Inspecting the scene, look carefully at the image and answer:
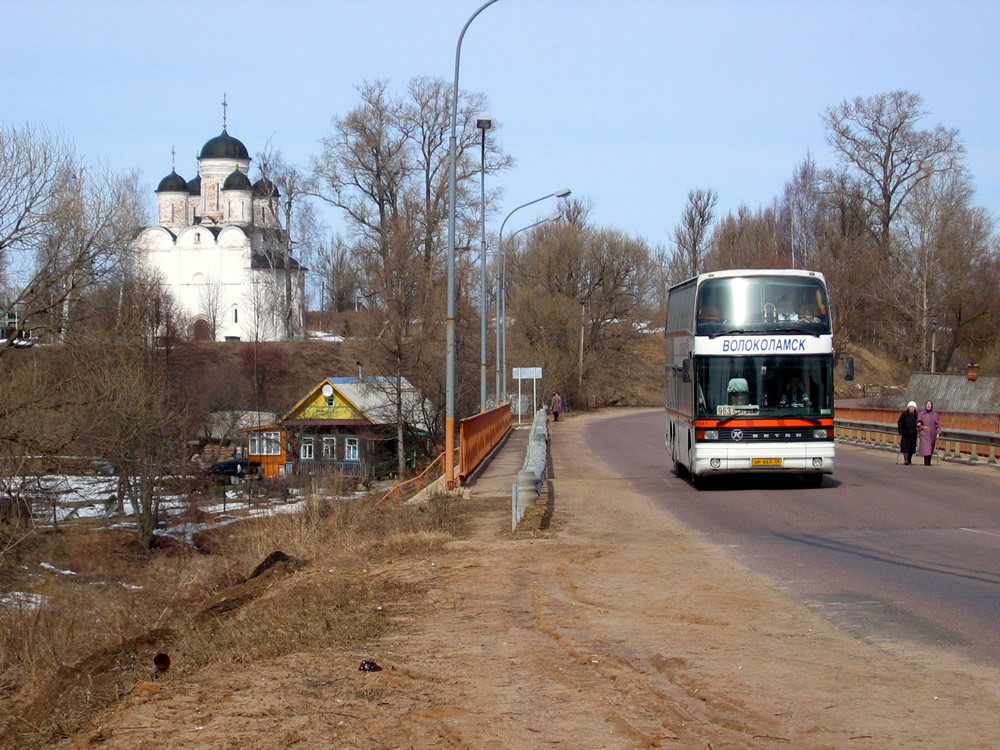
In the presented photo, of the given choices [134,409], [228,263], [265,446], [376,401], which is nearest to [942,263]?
[376,401]

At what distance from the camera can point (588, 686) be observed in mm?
6113

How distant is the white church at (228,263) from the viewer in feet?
288

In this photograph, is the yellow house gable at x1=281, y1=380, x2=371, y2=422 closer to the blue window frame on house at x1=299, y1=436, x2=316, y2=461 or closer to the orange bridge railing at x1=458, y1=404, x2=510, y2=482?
the blue window frame on house at x1=299, y1=436, x2=316, y2=461

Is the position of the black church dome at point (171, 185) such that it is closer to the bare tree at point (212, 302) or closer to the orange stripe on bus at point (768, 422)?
the bare tree at point (212, 302)

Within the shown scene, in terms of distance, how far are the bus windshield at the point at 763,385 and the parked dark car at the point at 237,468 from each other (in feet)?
130

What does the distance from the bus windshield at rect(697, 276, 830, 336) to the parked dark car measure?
39896 millimetres

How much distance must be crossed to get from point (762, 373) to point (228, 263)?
77.6 meters

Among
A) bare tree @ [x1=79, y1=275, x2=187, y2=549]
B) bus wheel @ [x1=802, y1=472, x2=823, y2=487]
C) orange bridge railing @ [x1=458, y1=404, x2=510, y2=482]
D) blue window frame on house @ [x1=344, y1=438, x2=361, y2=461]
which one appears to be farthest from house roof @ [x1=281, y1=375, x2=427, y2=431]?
bus wheel @ [x1=802, y1=472, x2=823, y2=487]

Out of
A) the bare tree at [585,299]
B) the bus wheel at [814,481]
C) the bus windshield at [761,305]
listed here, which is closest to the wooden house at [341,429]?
the bare tree at [585,299]

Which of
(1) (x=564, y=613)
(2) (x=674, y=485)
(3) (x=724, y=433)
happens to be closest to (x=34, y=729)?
(1) (x=564, y=613)

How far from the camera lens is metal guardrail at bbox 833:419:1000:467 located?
24.5m

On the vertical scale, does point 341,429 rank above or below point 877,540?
below

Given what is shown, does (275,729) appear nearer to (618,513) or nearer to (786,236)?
(618,513)

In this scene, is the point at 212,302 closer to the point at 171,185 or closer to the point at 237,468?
the point at 171,185
